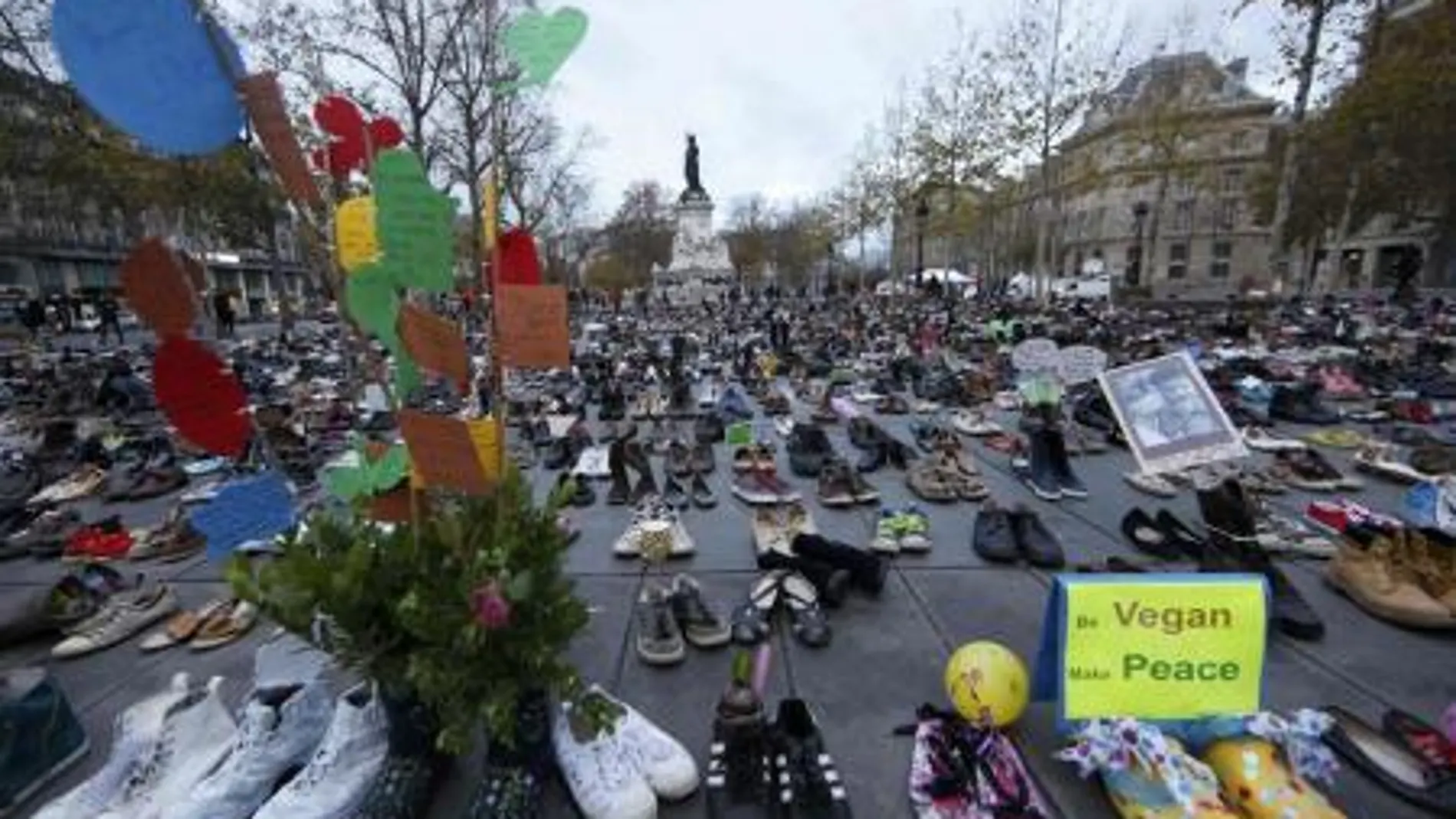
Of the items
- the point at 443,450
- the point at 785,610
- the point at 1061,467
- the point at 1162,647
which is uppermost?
the point at 443,450

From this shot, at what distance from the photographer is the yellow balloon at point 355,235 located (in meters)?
1.71

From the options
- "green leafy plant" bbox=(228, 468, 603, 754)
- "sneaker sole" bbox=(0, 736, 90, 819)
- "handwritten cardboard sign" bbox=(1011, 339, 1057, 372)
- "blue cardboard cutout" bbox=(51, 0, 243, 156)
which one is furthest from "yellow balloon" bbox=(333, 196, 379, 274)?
"handwritten cardboard sign" bbox=(1011, 339, 1057, 372)

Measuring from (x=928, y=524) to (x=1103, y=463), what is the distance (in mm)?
2367

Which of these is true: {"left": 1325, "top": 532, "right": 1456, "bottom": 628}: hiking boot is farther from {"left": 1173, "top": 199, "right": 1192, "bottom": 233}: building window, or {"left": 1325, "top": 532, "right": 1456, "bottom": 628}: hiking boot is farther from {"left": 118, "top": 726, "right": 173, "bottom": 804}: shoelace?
{"left": 1173, "top": 199, "right": 1192, "bottom": 233}: building window

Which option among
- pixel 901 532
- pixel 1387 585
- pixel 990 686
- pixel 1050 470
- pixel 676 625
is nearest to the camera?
pixel 990 686

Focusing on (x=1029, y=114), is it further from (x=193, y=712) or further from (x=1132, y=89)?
(x=193, y=712)

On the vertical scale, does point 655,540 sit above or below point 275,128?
below

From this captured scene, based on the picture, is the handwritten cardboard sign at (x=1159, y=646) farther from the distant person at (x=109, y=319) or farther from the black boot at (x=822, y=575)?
the distant person at (x=109, y=319)

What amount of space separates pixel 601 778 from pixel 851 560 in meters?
1.77

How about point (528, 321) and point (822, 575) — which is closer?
point (528, 321)

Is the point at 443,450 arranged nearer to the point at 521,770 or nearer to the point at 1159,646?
the point at 521,770

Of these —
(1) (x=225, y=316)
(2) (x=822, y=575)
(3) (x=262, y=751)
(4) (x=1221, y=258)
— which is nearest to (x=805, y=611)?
(2) (x=822, y=575)

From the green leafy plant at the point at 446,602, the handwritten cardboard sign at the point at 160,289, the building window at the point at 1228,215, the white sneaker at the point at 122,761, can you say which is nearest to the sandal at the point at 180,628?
the white sneaker at the point at 122,761

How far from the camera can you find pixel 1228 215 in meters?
55.5
